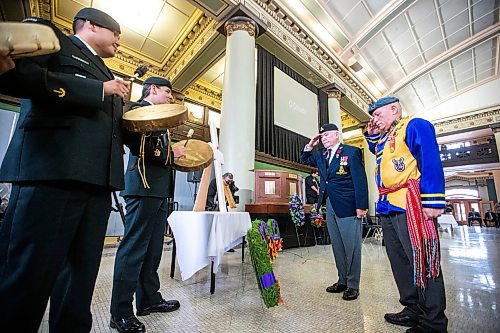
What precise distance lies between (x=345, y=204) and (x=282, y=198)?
9.74ft

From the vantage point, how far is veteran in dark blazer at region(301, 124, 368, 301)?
2027 mm

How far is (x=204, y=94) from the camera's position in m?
9.60

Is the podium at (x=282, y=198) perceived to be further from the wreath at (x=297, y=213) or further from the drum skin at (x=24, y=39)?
the drum skin at (x=24, y=39)

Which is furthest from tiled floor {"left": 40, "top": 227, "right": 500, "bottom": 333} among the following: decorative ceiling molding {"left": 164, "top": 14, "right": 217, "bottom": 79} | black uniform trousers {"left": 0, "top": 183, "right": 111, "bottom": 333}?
decorative ceiling molding {"left": 164, "top": 14, "right": 217, "bottom": 79}

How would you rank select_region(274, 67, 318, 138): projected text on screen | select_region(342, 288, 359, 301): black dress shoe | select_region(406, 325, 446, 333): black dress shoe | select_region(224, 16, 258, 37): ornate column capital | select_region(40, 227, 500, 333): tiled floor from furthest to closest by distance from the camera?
select_region(274, 67, 318, 138): projected text on screen, select_region(224, 16, 258, 37): ornate column capital, select_region(342, 288, 359, 301): black dress shoe, select_region(40, 227, 500, 333): tiled floor, select_region(406, 325, 446, 333): black dress shoe

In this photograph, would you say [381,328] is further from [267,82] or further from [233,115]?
[267,82]

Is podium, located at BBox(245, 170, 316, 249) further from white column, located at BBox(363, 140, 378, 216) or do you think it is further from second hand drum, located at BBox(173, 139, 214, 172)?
white column, located at BBox(363, 140, 378, 216)

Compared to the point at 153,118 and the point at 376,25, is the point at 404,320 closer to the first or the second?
the point at 153,118

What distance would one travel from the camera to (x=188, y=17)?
648cm

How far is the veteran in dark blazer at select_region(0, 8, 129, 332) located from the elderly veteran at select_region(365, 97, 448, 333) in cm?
158

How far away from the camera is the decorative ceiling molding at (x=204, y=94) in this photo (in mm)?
9188

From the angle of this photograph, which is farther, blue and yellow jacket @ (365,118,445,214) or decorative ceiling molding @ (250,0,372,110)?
decorative ceiling molding @ (250,0,372,110)

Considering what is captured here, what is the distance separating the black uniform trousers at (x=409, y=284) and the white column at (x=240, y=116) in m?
2.99

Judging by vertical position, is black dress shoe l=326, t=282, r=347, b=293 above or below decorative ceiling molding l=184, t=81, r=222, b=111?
below
